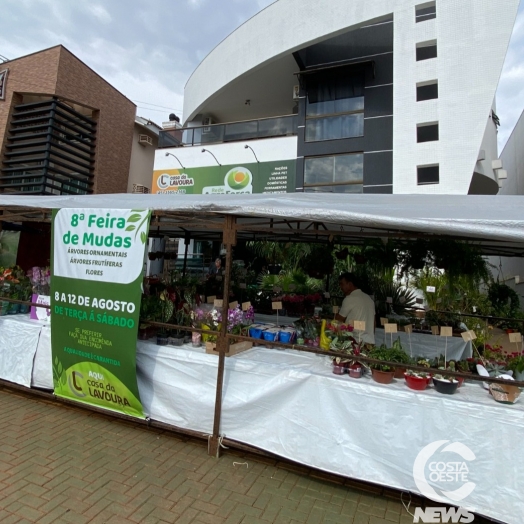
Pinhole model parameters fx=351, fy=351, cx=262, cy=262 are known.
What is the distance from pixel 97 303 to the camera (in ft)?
10.9

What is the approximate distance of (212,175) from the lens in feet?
48.4

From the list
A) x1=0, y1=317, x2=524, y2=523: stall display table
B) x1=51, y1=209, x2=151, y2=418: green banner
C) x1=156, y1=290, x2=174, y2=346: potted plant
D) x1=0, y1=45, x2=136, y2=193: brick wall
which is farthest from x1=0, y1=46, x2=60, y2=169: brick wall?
x1=0, y1=317, x2=524, y2=523: stall display table

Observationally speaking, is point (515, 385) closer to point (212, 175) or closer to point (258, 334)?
point (258, 334)

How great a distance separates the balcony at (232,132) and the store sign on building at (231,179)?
4.00 ft

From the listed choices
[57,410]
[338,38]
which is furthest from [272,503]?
[338,38]

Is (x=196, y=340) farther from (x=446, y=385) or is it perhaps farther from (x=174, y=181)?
(x=174, y=181)

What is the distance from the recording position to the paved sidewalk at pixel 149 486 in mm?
2383

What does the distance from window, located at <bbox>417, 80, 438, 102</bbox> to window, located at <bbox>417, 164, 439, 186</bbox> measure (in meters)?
2.84

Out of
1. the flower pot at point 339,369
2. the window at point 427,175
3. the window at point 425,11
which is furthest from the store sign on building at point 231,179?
the flower pot at point 339,369

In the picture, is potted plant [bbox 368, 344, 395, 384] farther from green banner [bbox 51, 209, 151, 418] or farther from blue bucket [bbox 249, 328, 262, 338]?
green banner [bbox 51, 209, 151, 418]

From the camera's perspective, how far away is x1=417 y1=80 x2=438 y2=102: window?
1278cm

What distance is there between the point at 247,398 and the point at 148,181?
15329 millimetres

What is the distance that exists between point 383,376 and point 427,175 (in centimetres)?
1186

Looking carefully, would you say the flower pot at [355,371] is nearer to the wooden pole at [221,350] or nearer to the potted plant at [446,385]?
Result: the potted plant at [446,385]
